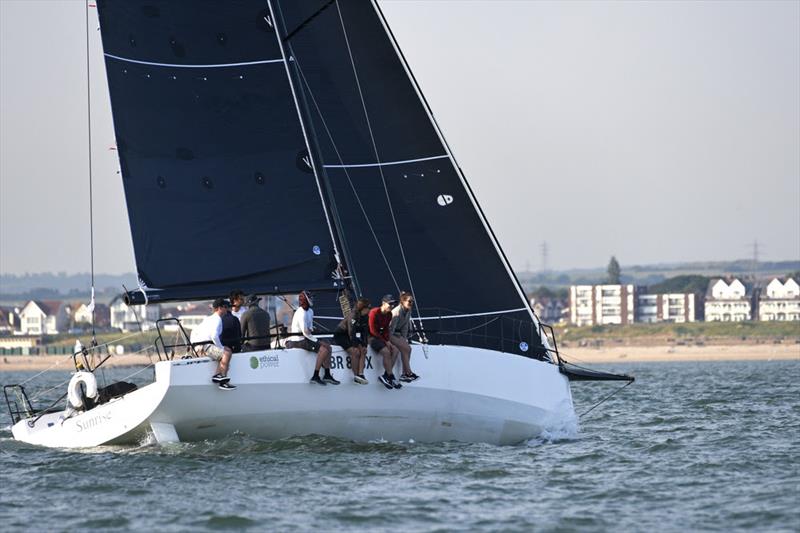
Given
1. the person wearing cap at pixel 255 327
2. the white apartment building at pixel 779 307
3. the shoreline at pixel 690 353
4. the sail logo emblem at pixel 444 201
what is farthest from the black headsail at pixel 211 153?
the white apartment building at pixel 779 307

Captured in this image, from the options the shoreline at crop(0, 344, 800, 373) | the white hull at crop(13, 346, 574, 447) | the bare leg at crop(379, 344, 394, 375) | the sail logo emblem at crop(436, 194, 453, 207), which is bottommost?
the shoreline at crop(0, 344, 800, 373)

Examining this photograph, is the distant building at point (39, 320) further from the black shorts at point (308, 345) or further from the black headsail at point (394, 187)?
the black shorts at point (308, 345)

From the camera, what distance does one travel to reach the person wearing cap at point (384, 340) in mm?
18109

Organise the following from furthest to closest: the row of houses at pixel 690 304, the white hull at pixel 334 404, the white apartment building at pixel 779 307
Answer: the row of houses at pixel 690 304, the white apartment building at pixel 779 307, the white hull at pixel 334 404

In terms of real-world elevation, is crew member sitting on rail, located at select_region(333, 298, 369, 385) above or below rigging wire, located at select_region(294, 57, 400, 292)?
below

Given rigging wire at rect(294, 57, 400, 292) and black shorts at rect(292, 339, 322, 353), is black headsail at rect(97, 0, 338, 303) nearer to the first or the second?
rigging wire at rect(294, 57, 400, 292)

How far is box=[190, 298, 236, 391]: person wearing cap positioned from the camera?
16922mm

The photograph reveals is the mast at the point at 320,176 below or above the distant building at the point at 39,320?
above

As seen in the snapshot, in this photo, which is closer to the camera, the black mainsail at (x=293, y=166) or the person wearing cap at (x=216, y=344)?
the person wearing cap at (x=216, y=344)

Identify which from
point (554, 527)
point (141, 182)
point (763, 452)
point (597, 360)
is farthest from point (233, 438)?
point (597, 360)

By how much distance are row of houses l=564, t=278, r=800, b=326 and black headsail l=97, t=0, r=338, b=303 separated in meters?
154

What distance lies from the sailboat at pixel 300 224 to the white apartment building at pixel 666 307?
533 ft

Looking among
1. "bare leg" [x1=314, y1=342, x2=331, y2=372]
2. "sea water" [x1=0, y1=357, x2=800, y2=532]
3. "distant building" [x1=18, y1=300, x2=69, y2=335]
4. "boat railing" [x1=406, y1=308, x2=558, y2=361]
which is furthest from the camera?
"distant building" [x1=18, y1=300, x2=69, y2=335]

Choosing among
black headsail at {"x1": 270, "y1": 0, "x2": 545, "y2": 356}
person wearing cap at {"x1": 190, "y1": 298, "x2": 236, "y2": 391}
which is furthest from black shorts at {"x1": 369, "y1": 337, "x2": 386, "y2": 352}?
black headsail at {"x1": 270, "y1": 0, "x2": 545, "y2": 356}
